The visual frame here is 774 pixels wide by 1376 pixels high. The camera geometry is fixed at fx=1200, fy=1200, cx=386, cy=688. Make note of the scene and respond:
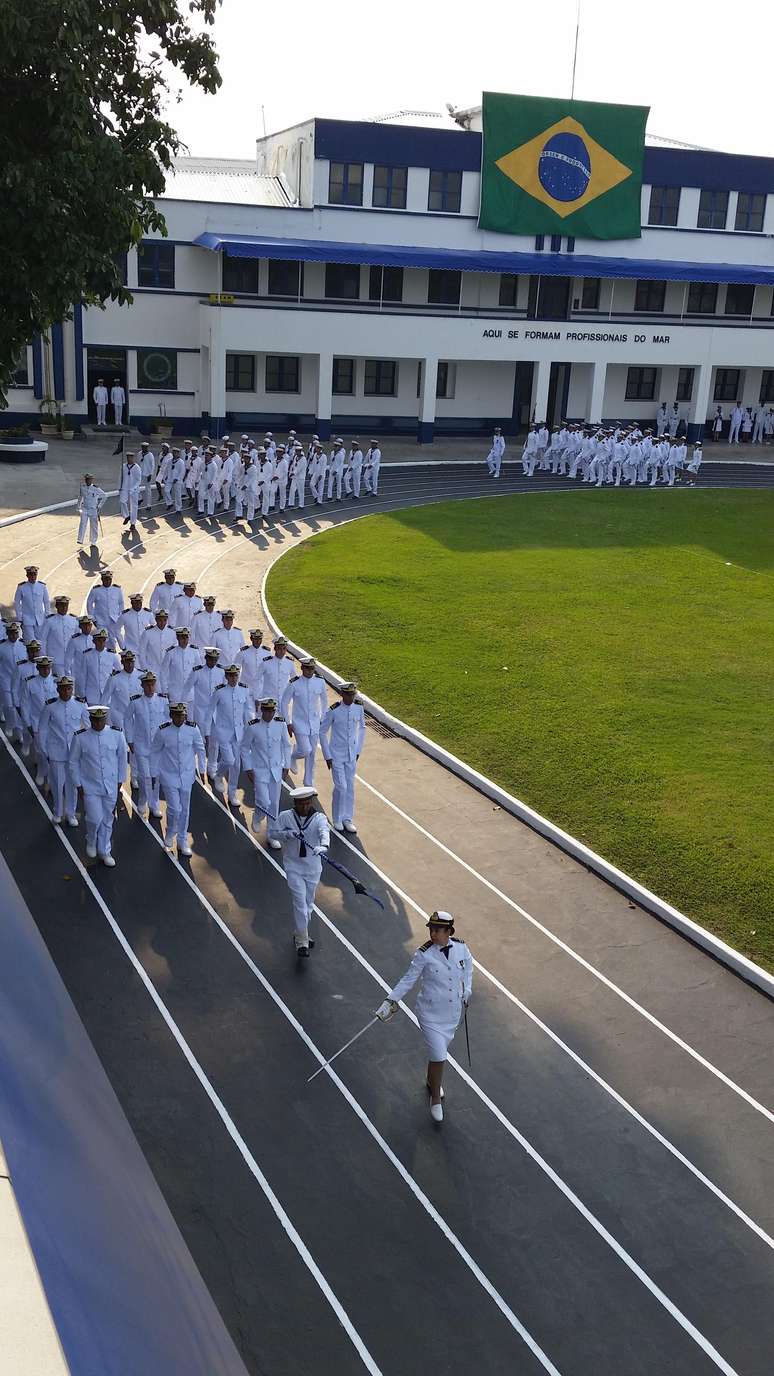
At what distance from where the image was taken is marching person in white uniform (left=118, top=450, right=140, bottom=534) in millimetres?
25672

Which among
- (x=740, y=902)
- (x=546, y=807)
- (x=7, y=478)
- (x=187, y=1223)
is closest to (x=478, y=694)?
(x=546, y=807)

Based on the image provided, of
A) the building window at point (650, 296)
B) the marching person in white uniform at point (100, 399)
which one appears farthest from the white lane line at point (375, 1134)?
the building window at point (650, 296)

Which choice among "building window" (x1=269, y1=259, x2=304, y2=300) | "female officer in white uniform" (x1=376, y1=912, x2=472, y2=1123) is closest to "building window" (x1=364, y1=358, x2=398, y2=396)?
"building window" (x1=269, y1=259, x2=304, y2=300)

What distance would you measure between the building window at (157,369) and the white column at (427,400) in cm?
787

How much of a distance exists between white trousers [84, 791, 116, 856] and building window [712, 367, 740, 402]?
3837 cm

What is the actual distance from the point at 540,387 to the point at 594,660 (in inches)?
923

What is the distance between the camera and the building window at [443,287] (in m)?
40.5

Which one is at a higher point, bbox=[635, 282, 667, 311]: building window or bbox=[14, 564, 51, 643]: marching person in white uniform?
bbox=[635, 282, 667, 311]: building window

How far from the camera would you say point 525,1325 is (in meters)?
6.50

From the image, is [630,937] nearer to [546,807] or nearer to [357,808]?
[546,807]

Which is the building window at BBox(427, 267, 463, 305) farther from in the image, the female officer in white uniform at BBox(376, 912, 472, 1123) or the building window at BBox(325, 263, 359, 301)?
the female officer in white uniform at BBox(376, 912, 472, 1123)

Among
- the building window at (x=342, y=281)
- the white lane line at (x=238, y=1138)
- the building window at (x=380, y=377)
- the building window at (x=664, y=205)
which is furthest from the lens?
the building window at (x=664, y=205)

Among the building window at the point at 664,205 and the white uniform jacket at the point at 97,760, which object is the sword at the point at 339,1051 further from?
the building window at the point at 664,205

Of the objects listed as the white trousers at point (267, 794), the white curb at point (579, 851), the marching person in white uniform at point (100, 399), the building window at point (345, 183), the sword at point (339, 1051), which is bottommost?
the sword at point (339, 1051)
